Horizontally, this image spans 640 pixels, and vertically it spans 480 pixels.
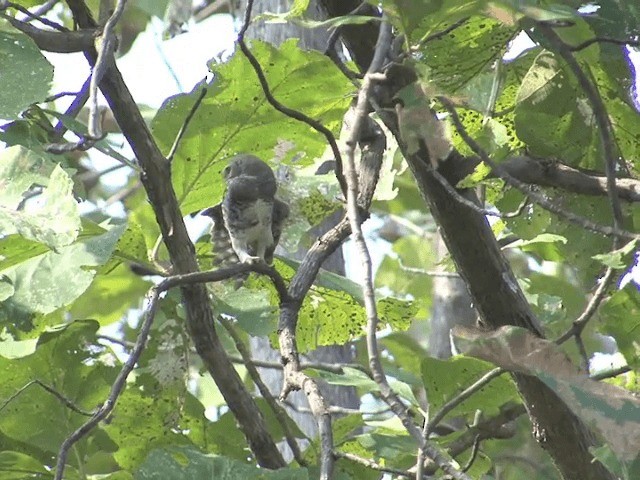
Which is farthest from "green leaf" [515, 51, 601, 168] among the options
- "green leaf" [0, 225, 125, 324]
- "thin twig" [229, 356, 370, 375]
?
"green leaf" [0, 225, 125, 324]

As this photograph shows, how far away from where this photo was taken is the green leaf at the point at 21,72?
1246 millimetres

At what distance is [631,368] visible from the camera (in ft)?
→ 4.44

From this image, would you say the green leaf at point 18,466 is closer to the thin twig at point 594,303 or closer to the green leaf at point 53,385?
the green leaf at point 53,385

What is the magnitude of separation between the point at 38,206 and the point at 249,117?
0.49 metres

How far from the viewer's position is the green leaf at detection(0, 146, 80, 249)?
43.3 inches

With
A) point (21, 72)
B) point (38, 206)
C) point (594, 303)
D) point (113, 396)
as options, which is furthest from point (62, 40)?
point (594, 303)

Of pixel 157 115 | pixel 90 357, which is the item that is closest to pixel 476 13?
pixel 157 115

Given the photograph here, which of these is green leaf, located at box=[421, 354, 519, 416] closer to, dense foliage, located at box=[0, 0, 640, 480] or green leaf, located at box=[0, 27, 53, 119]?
dense foliage, located at box=[0, 0, 640, 480]

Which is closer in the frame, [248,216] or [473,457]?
[473,457]

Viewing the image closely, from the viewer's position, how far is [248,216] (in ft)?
6.02

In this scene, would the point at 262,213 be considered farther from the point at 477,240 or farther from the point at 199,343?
the point at 477,240

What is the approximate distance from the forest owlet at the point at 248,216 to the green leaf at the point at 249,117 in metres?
0.08

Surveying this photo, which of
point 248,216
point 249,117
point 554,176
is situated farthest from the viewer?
point 248,216

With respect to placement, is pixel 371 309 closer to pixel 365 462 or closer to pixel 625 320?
pixel 365 462
